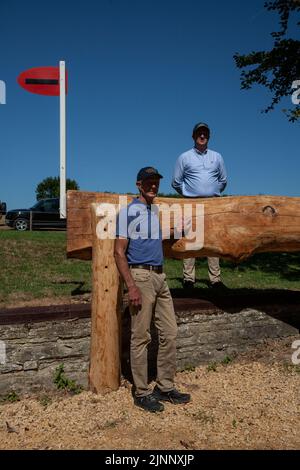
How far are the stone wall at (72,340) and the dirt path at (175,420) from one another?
22 cm

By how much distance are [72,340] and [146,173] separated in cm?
176

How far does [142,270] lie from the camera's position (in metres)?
3.77

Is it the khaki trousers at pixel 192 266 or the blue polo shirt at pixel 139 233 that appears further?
the khaki trousers at pixel 192 266

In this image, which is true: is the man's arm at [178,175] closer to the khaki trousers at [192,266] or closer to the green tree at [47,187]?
the khaki trousers at [192,266]

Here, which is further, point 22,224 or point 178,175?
point 22,224

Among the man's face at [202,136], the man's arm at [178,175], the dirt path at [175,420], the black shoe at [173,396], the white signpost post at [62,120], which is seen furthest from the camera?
the man's arm at [178,175]

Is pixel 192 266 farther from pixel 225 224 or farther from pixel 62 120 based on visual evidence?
pixel 62 120

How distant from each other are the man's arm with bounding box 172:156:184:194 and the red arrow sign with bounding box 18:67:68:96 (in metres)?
1.73

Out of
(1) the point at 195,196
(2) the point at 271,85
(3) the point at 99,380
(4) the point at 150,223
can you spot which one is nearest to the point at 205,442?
(3) the point at 99,380

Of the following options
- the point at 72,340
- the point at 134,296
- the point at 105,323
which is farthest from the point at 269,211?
the point at 72,340

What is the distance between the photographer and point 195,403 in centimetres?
402

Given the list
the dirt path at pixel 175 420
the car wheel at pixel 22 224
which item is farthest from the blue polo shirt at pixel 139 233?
the car wheel at pixel 22 224

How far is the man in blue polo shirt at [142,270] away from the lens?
12.1 ft

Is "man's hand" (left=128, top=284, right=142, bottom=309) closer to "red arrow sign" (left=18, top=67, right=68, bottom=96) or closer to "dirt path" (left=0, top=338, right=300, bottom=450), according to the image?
Answer: "dirt path" (left=0, top=338, right=300, bottom=450)
